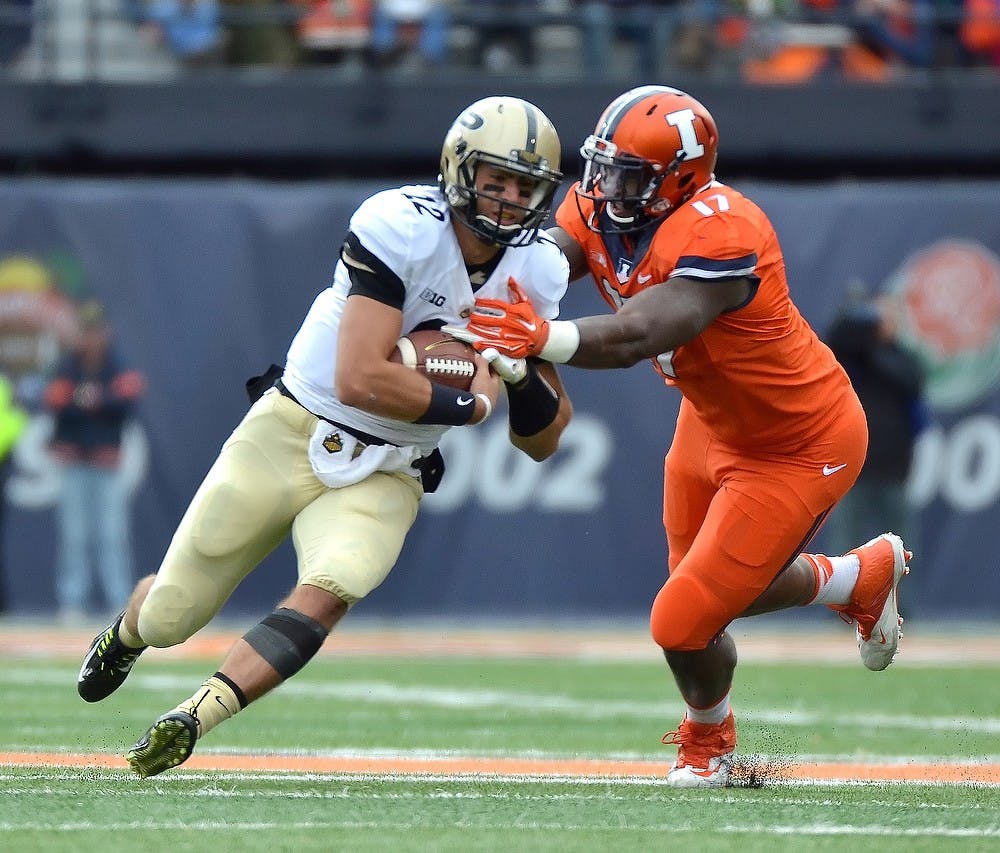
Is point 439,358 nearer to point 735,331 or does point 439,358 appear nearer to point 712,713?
point 735,331

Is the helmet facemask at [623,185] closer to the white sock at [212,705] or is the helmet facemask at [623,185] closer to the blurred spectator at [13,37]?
the white sock at [212,705]

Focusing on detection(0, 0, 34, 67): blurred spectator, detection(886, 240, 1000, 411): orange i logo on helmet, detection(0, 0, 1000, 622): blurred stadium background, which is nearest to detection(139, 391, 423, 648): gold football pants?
detection(0, 0, 1000, 622): blurred stadium background

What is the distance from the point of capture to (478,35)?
1291 centimetres

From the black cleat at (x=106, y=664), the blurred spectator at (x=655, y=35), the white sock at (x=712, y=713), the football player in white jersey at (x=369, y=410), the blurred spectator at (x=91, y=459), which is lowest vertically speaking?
the blurred spectator at (x=91, y=459)

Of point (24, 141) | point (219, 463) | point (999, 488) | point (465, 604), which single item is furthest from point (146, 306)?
point (219, 463)

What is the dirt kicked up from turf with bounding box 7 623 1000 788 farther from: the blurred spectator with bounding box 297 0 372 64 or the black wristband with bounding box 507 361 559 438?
the blurred spectator with bounding box 297 0 372 64

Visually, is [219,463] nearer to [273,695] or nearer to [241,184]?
[273,695]

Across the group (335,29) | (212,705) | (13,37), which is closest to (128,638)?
(212,705)

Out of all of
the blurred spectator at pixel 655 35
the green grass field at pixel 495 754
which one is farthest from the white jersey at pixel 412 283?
the blurred spectator at pixel 655 35

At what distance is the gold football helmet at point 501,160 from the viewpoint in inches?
185

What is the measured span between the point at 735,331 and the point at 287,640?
4.77 feet

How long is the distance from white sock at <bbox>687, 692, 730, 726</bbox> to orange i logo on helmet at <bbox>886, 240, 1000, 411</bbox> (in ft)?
22.3

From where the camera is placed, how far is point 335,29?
1276 cm

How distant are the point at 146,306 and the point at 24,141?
1.77 metres
